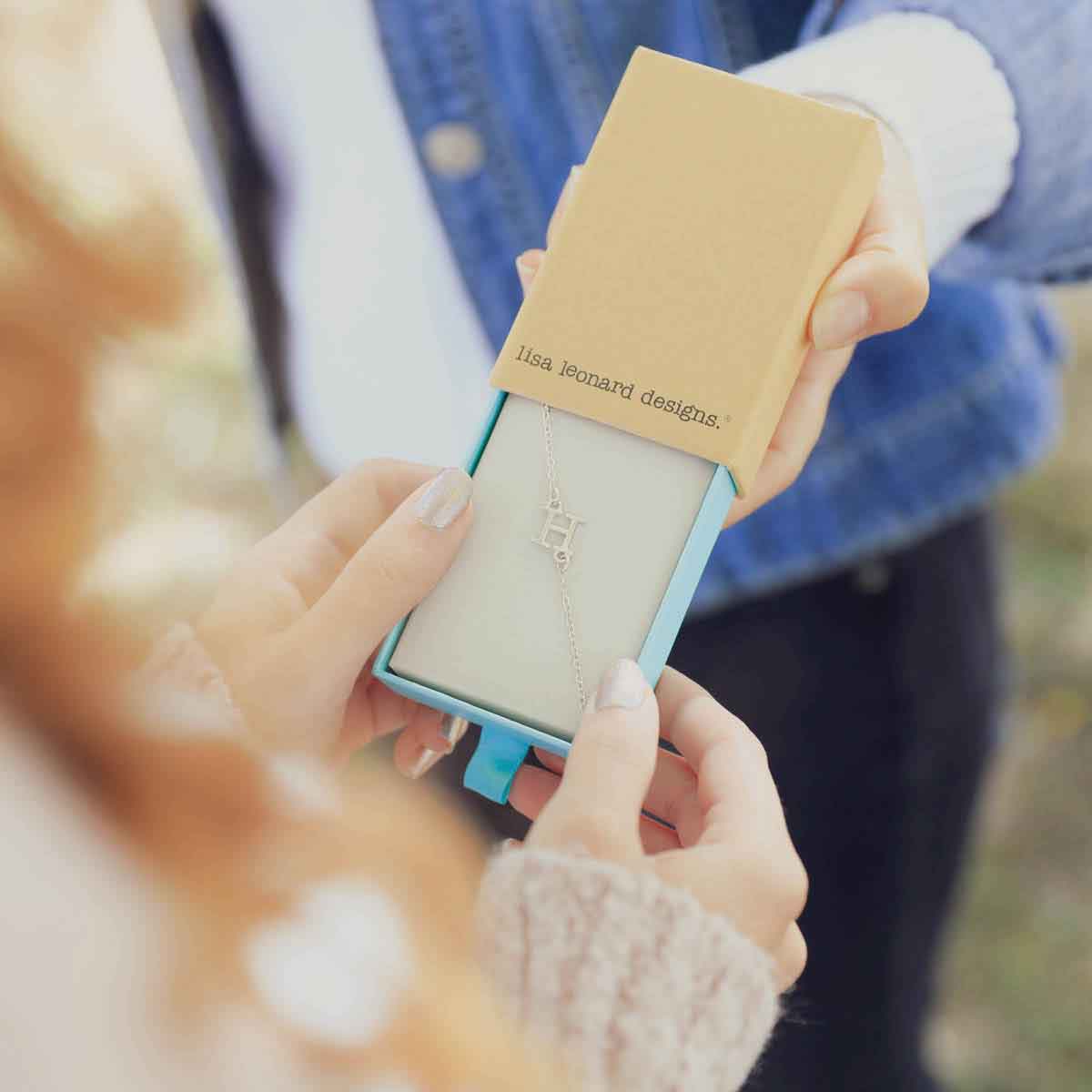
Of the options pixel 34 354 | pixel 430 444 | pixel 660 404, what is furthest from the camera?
pixel 430 444

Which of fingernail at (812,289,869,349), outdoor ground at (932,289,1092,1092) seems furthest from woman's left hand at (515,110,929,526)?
outdoor ground at (932,289,1092,1092)

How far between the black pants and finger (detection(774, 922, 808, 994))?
97 mm

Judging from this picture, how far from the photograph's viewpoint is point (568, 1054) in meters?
0.25

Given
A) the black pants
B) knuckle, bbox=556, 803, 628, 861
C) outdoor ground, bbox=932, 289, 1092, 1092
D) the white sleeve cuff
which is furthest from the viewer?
outdoor ground, bbox=932, 289, 1092, 1092

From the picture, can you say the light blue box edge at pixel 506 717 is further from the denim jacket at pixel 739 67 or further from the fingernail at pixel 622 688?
the denim jacket at pixel 739 67

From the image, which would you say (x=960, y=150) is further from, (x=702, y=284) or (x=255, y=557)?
(x=255, y=557)

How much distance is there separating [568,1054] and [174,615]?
14cm

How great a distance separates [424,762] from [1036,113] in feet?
1.07

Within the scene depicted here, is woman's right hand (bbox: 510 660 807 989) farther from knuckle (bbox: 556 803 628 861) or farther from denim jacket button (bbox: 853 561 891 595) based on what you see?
→ denim jacket button (bbox: 853 561 891 595)

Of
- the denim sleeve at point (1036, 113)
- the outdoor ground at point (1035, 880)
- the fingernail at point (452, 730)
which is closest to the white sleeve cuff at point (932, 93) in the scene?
the denim sleeve at point (1036, 113)

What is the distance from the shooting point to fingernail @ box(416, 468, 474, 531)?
0.32 meters

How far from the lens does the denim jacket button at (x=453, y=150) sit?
46cm

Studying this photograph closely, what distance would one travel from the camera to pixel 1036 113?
43 centimetres

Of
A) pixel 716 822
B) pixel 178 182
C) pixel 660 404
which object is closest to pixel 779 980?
pixel 716 822
